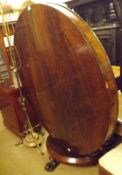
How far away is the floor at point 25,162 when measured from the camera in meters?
→ 1.64

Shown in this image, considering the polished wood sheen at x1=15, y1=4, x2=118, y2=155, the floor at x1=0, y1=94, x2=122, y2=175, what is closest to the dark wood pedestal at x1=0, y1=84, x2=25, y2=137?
the floor at x1=0, y1=94, x2=122, y2=175

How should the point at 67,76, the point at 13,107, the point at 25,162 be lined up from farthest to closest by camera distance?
1. the point at 13,107
2. the point at 25,162
3. the point at 67,76

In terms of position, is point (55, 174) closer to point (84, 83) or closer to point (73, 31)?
point (84, 83)

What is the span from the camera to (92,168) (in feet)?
5.33

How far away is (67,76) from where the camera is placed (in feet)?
4.11

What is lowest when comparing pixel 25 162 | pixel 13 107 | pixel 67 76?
pixel 25 162

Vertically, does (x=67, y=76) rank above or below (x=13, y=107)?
above

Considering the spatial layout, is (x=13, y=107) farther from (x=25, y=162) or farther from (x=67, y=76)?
(x=67, y=76)

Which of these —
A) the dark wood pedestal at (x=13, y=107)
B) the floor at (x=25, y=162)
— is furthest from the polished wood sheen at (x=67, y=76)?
the dark wood pedestal at (x=13, y=107)

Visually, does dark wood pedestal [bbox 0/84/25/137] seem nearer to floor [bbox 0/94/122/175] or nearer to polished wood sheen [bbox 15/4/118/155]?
floor [bbox 0/94/122/175]

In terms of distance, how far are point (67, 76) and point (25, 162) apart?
42.5 inches

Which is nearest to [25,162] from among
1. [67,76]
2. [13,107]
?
[13,107]

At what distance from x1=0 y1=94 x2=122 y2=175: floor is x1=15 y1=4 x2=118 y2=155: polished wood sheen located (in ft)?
0.71

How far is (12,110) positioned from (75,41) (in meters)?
1.33
